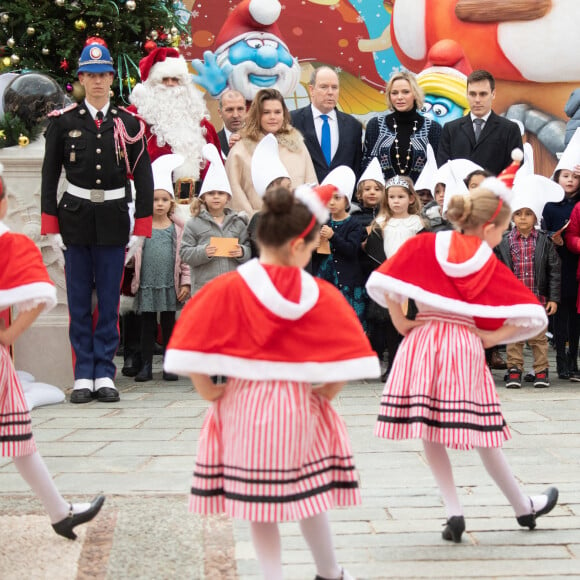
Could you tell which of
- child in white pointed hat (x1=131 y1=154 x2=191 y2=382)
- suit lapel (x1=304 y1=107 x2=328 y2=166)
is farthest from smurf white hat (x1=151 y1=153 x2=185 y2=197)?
suit lapel (x1=304 y1=107 x2=328 y2=166)

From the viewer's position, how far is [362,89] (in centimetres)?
1261

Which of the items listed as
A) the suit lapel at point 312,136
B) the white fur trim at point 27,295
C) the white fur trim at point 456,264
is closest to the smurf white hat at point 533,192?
the suit lapel at point 312,136

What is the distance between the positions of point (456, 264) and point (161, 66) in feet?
18.8

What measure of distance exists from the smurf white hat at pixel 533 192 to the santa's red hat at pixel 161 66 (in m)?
3.30

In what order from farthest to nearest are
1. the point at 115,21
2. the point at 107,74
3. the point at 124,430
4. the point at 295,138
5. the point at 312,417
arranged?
the point at 115,21
the point at 295,138
the point at 107,74
the point at 124,430
the point at 312,417

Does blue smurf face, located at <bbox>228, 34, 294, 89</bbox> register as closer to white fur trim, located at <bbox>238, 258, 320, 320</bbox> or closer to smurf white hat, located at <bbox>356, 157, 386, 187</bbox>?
smurf white hat, located at <bbox>356, 157, 386, 187</bbox>

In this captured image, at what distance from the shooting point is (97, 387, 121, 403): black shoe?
6910 millimetres

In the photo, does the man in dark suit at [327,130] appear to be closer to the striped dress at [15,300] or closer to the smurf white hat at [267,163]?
the smurf white hat at [267,163]

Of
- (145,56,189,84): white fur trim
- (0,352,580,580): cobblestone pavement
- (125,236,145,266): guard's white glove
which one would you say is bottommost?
(0,352,580,580): cobblestone pavement

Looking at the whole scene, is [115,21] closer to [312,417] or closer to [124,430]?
[124,430]

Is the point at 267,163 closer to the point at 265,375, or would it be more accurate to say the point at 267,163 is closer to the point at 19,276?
the point at 19,276

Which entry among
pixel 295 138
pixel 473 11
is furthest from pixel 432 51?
pixel 295 138

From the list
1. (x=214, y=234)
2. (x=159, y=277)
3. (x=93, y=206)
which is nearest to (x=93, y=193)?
(x=93, y=206)

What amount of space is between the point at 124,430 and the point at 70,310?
4.68ft
